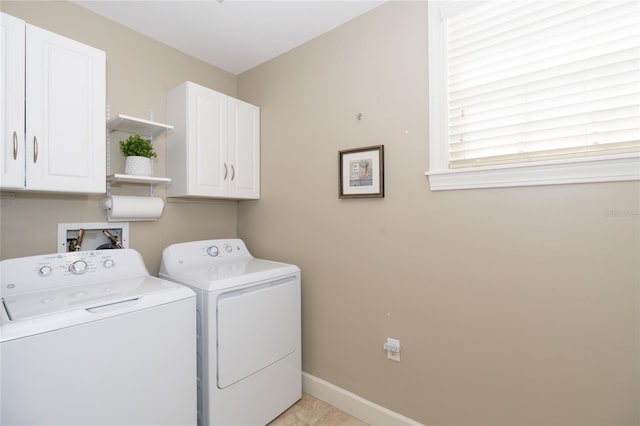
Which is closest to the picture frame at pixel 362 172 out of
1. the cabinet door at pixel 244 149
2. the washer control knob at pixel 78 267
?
the cabinet door at pixel 244 149

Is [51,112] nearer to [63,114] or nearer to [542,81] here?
[63,114]

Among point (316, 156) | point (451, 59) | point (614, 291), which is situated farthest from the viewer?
point (316, 156)

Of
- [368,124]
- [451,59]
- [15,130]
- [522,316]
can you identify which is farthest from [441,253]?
[15,130]

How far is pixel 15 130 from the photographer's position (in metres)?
1.35

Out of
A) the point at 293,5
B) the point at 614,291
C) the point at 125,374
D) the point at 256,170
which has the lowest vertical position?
the point at 125,374

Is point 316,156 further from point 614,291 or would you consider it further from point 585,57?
point 614,291

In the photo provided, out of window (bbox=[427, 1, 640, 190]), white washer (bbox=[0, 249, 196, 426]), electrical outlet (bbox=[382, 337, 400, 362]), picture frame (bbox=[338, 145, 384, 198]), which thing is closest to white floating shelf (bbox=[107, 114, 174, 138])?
Answer: white washer (bbox=[0, 249, 196, 426])

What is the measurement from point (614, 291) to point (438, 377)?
2.94ft

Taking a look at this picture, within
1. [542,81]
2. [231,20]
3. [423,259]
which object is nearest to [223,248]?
[423,259]

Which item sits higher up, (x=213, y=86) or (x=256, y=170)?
(x=213, y=86)

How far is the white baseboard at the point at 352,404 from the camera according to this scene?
1786 mm

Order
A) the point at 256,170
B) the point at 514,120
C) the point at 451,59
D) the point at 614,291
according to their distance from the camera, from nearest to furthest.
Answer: the point at 614,291 < the point at 514,120 < the point at 451,59 < the point at 256,170

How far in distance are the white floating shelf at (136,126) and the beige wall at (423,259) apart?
0.79 metres

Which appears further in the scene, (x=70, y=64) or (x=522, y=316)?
(x=70, y=64)
